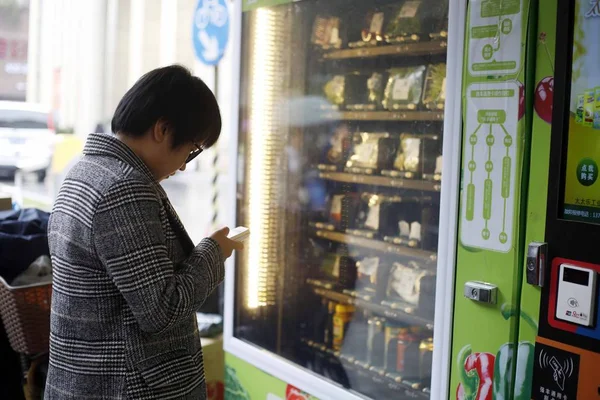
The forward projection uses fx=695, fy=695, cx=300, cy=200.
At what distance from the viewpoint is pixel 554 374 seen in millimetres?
1541

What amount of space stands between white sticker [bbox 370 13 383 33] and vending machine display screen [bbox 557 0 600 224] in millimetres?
1284

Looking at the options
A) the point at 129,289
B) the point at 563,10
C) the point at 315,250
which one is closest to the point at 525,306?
the point at 563,10

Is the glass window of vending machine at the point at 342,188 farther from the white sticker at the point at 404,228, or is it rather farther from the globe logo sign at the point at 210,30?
the globe logo sign at the point at 210,30

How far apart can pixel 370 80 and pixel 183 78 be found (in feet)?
4.42

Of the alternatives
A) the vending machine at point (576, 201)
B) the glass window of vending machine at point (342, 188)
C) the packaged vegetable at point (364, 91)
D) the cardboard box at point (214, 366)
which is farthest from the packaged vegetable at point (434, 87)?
the cardboard box at point (214, 366)

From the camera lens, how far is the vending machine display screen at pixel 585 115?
1466 mm

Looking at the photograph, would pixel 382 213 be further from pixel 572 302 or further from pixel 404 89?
pixel 572 302

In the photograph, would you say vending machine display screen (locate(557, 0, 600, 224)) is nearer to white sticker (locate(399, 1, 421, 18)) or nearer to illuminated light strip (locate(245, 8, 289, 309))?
white sticker (locate(399, 1, 421, 18))

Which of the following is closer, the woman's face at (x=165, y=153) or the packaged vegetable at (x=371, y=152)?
the woman's face at (x=165, y=153)

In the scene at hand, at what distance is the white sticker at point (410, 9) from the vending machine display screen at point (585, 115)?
1.08 meters

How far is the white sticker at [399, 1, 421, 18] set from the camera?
2508 mm

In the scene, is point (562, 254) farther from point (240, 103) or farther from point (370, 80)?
point (240, 103)

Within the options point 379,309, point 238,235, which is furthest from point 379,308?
point 238,235

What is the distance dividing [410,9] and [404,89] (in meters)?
0.29
